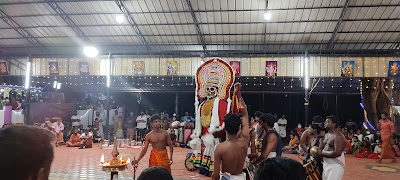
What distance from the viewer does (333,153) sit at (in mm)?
4441

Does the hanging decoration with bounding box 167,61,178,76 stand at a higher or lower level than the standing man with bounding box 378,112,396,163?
higher

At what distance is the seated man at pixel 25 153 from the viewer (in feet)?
3.31

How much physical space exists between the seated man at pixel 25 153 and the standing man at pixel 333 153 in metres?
4.27

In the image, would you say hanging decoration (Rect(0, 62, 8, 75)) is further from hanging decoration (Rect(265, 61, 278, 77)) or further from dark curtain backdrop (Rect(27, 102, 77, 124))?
hanging decoration (Rect(265, 61, 278, 77))

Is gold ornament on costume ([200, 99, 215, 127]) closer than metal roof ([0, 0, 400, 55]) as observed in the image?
Yes

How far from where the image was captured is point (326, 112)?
1728cm

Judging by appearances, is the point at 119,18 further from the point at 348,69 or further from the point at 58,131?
the point at 348,69

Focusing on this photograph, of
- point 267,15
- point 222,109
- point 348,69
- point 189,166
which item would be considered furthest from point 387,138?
point 222,109

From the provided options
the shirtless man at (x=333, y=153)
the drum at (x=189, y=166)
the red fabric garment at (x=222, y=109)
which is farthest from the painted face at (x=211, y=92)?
the drum at (x=189, y=166)

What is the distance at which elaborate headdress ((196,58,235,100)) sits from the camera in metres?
5.82

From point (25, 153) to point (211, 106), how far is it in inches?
185

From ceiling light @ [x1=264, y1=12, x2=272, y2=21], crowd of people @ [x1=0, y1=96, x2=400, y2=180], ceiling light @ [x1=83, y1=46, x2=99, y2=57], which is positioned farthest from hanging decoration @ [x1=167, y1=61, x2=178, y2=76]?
ceiling light @ [x1=264, y1=12, x2=272, y2=21]

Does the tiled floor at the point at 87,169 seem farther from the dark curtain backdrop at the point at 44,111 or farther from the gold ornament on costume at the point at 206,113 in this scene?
the dark curtain backdrop at the point at 44,111

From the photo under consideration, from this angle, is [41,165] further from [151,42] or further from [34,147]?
[151,42]
